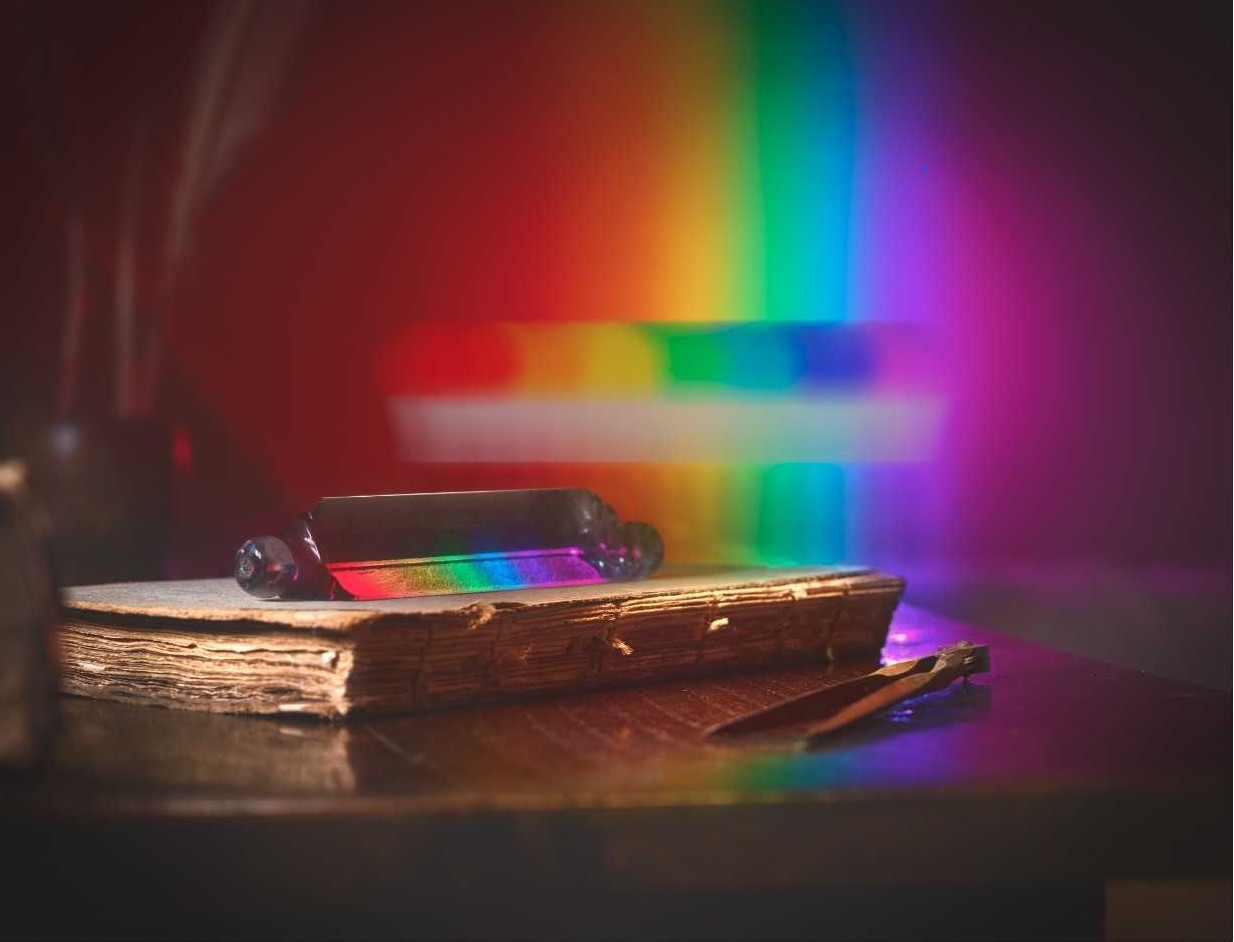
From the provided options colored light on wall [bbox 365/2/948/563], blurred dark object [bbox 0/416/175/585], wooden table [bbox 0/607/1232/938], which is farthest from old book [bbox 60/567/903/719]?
colored light on wall [bbox 365/2/948/563]

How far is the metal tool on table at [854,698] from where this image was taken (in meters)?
0.64

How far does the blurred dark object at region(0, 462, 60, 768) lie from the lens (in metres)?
0.55

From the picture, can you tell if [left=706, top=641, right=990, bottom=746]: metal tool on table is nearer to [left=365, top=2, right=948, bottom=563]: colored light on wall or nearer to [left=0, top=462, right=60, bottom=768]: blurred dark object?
[left=0, top=462, right=60, bottom=768]: blurred dark object

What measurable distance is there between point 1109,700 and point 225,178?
1035 millimetres

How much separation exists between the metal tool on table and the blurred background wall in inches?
24.4

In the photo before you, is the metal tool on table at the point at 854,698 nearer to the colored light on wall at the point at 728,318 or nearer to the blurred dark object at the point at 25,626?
the blurred dark object at the point at 25,626

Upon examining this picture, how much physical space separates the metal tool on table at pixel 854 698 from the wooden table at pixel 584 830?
22mm

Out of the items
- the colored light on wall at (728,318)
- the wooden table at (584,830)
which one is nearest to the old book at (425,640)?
the wooden table at (584,830)

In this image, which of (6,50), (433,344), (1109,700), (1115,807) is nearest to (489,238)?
(433,344)

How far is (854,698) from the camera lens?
2.34ft

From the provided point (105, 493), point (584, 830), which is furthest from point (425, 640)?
point (105, 493)

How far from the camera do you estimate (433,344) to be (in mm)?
1329

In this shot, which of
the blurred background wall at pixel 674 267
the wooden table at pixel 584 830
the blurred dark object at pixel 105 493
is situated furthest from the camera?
the blurred background wall at pixel 674 267

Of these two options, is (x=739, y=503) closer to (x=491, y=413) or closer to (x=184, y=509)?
(x=491, y=413)
